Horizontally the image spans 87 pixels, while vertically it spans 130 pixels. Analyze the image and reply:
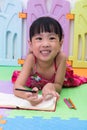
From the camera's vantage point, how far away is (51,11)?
1.95 metres

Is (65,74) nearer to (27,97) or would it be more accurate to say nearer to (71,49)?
(27,97)

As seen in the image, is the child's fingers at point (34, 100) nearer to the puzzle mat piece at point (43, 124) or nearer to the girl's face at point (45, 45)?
the puzzle mat piece at point (43, 124)

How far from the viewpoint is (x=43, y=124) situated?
0.90m

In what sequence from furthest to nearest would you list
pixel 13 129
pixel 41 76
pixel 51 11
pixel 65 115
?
pixel 51 11 < pixel 41 76 < pixel 65 115 < pixel 13 129

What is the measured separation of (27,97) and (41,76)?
300mm

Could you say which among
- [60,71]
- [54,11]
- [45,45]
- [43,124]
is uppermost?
[54,11]

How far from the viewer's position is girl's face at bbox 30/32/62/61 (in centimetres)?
119

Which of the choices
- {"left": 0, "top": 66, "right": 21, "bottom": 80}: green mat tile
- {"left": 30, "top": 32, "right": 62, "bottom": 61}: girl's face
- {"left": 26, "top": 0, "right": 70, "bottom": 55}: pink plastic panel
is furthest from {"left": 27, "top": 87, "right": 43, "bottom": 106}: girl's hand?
{"left": 26, "top": 0, "right": 70, "bottom": 55}: pink plastic panel

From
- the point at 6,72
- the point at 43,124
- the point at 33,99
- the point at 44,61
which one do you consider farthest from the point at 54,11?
the point at 43,124

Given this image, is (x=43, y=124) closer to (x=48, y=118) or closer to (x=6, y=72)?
(x=48, y=118)

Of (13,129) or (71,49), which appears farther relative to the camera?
(71,49)

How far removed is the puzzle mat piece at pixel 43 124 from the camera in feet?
2.85

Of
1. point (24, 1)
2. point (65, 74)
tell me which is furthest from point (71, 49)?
point (65, 74)

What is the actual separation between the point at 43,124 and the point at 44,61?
43cm
